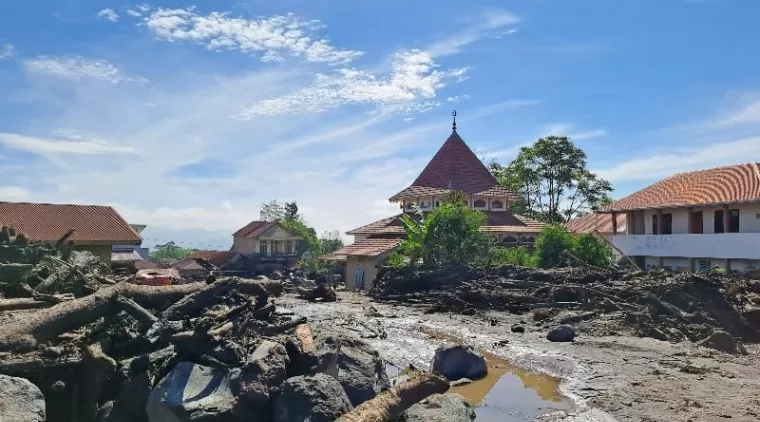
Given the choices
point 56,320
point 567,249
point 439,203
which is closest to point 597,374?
point 56,320

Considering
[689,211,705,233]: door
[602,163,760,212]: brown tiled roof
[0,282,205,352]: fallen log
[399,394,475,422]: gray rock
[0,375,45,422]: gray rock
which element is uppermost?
[602,163,760,212]: brown tiled roof

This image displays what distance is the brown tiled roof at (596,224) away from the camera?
43.6 meters

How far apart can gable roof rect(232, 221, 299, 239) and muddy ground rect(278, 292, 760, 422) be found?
4562cm

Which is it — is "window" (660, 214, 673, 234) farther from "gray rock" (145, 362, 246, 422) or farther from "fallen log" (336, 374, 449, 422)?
"gray rock" (145, 362, 246, 422)

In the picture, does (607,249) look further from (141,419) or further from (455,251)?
(141,419)

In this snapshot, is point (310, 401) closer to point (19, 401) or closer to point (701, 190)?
point (19, 401)

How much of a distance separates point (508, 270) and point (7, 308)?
19908 millimetres

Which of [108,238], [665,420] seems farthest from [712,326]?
[108,238]

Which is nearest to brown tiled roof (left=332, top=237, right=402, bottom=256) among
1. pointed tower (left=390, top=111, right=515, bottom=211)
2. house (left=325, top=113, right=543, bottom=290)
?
house (left=325, top=113, right=543, bottom=290)

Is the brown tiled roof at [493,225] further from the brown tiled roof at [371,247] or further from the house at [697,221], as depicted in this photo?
the house at [697,221]

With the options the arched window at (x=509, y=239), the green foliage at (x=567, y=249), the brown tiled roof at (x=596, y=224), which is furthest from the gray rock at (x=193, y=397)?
the brown tiled roof at (x=596, y=224)

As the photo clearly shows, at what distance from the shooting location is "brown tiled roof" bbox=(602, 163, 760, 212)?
26.9m

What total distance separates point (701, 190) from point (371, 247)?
706 inches

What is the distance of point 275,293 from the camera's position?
12.5 m
